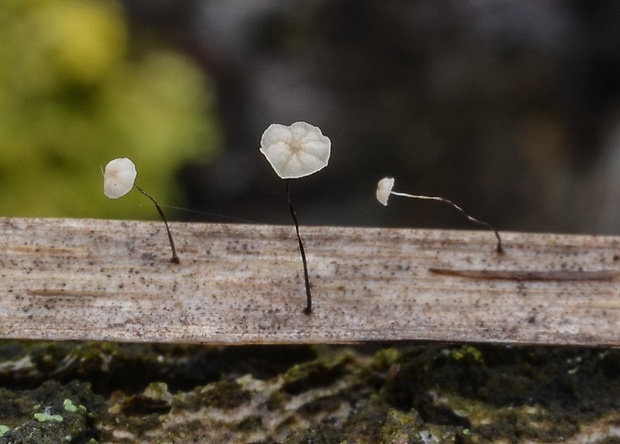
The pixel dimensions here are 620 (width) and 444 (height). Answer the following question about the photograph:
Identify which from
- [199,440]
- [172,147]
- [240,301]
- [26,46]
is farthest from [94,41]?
[199,440]

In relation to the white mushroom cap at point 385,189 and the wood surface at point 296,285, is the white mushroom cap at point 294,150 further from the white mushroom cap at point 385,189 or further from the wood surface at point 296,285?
the wood surface at point 296,285

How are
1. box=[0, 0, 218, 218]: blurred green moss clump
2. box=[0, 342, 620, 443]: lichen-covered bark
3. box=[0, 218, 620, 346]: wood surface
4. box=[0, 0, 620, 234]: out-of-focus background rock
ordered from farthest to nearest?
box=[0, 0, 620, 234]: out-of-focus background rock → box=[0, 0, 218, 218]: blurred green moss clump → box=[0, 218, 620, 346]: wood surface → box=[0, 342, 620, 443]: lichen-covered bark

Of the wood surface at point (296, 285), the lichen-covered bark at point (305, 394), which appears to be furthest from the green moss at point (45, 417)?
the wood surface at point (296, 285)

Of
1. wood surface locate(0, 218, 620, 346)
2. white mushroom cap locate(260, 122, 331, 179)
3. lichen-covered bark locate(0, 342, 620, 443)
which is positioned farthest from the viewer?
wood surface locate(0, 218, 620, 346)

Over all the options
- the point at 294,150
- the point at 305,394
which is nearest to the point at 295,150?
the point at 294,150

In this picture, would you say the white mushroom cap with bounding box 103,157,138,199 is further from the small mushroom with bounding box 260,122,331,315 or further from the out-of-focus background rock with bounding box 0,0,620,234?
the out-of-focus background rock with bounding box 0,0,620,234

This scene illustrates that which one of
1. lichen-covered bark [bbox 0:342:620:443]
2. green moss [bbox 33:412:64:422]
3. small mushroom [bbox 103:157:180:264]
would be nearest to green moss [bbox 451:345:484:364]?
lichen-covered bark [bbox 0:342:620:443]
